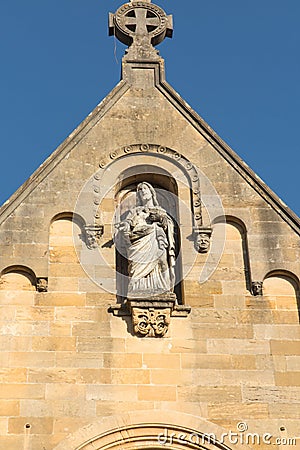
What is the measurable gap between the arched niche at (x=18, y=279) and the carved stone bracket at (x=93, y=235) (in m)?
1.12

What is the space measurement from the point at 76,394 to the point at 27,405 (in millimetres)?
711

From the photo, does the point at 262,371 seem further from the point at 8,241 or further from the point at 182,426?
the point at 8,241

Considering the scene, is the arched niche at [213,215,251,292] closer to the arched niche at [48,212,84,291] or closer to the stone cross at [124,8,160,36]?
the arched niche at [48,212,84,291]

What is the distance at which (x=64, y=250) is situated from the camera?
17.1m

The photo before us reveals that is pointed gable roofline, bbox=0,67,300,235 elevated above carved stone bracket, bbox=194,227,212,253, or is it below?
above

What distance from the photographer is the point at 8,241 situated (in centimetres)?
1695

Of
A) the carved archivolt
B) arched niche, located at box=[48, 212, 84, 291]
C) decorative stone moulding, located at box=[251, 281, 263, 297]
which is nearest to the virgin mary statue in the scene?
the carved archivolt

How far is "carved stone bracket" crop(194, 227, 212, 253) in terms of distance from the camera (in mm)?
17281

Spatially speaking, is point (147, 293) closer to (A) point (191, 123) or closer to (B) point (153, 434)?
(B) point (153, 434)

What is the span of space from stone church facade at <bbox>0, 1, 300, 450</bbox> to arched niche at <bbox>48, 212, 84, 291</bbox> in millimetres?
22

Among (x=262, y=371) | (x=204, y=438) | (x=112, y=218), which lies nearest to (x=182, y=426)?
(x=204, y=438)

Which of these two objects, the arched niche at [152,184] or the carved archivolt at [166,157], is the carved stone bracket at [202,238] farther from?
the arched niche at [152,184]

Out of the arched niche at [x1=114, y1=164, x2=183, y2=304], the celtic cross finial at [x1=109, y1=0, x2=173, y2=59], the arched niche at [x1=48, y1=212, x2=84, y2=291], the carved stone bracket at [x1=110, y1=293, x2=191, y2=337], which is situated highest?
the celtic cross finial at [x1=109, y1=0, x2=173, y2=59]

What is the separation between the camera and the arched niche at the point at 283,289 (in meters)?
16.7
